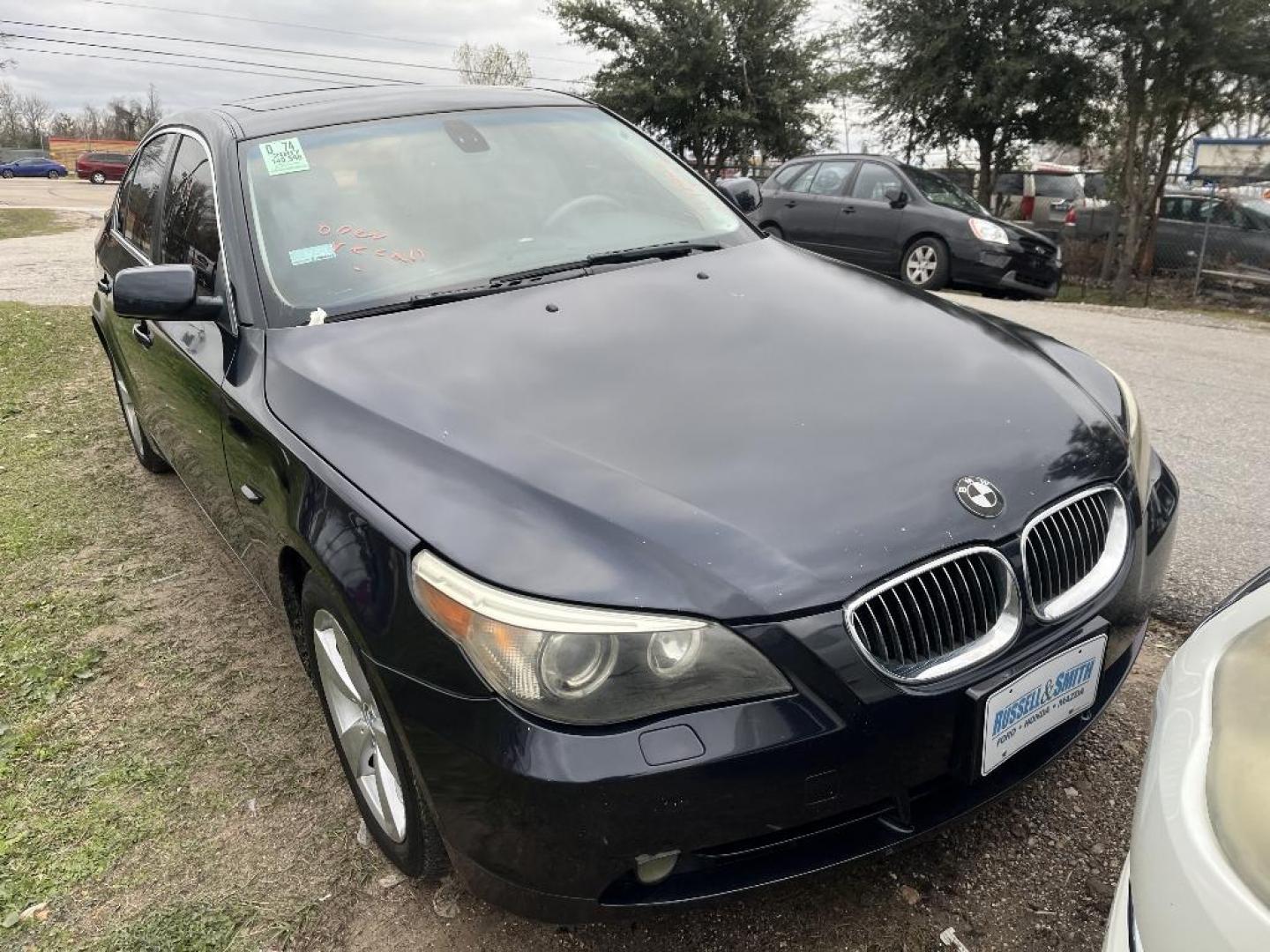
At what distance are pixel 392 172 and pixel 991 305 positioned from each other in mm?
8218

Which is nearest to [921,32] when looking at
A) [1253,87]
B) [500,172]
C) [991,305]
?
[1253,87]

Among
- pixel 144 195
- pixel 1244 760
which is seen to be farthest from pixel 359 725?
pixel 144 195

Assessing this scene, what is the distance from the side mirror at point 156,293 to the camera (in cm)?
254

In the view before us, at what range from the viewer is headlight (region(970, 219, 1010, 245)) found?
9.87 m

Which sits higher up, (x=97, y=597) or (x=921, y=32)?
(x=921, y=32)

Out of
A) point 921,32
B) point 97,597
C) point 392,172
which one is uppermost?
point 921,32

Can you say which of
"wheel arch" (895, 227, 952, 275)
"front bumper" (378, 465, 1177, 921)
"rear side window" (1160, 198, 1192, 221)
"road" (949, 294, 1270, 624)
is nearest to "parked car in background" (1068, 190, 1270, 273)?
"rear side window" (1160, 198, 1192, 221)

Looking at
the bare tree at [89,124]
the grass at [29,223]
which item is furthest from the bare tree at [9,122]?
the grass at [29,223]

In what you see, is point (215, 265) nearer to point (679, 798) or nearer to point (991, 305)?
point (679, 798)

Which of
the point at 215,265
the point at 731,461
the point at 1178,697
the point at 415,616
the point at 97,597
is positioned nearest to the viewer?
the point at 1178,697

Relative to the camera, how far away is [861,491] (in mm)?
1766

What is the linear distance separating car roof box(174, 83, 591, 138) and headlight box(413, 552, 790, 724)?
6.93 ft

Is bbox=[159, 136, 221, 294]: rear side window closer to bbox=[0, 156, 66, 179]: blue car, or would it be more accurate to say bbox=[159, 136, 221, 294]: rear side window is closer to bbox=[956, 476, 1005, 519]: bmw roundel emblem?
bbox=[956, 476, 1005, 519]: bmw roundel emblem

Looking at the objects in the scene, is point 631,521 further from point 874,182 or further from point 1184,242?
point 1184,242
